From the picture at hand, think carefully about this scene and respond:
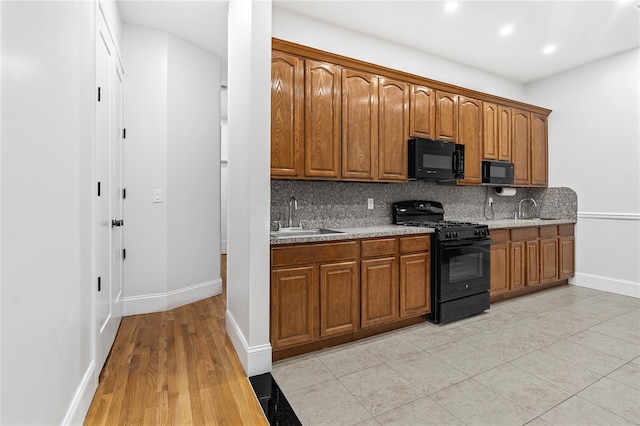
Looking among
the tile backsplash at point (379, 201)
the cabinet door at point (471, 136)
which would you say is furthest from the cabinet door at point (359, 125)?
the cabinet door at point (471, 136)

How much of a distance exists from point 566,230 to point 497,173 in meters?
1.43

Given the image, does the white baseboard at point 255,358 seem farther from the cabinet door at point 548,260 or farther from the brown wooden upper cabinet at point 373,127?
the cabinet door at point 548,260


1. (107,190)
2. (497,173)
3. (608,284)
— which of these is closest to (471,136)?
(497,173)

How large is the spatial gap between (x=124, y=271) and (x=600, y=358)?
4.24 m

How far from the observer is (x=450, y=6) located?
9.94ft

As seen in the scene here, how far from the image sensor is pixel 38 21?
1237 mm

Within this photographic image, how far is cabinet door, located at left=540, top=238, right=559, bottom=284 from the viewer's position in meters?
4.12

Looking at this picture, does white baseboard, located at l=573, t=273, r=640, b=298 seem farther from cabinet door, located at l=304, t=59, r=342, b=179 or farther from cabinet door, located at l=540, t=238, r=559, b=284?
cabinet door, located at l=304, t=59, r=342, b=179

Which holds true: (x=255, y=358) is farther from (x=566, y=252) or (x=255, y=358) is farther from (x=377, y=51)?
(x=566, y=252)

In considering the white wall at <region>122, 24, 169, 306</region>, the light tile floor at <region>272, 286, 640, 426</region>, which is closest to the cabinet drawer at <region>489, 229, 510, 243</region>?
the light tile floor at <region>272, 286, 640, 426</region>

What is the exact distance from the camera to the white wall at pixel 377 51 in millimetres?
3145

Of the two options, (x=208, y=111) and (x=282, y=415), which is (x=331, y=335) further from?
(x=208, y=111)

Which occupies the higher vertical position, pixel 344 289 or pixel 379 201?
pixel 379 201

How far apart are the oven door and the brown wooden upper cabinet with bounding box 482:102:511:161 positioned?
51.5 inches
